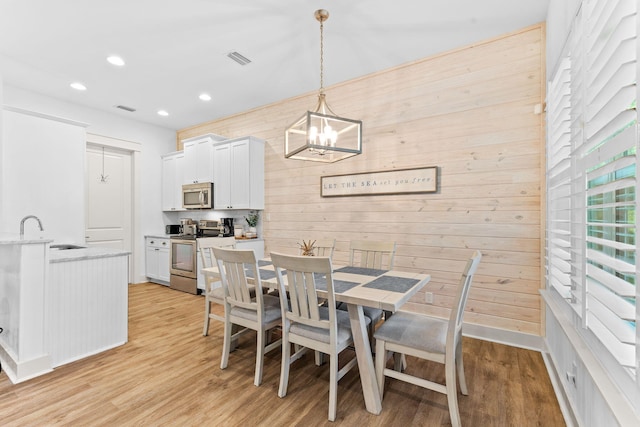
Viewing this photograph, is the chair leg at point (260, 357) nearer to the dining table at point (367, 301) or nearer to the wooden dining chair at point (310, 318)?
the wooden dining chair at point (310, 318)

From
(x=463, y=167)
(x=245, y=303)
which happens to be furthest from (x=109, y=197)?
(x=463, y=167)

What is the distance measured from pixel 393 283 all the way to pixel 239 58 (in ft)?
9.51

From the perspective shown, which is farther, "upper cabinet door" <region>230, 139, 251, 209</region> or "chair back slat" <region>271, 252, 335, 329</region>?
"upper cabinet door" <region>230, 139, 251, 209</region>

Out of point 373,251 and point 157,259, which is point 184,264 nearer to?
point 157,259

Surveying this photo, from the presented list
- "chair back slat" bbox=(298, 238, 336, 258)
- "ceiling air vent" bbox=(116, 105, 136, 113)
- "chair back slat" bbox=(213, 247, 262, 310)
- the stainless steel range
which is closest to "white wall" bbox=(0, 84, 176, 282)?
"ceiling air vent" bbox=(116, 105, 136, 113)

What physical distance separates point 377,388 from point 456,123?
103 inches

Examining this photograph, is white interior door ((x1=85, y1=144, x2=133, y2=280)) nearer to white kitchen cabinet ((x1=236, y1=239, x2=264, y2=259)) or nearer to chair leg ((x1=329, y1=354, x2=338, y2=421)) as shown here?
white kitchen cabinet ((x1=236, y1=239, x2=264, y2=259))

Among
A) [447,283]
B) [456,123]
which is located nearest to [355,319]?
[447,283]

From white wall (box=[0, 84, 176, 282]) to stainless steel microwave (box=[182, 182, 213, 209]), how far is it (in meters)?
0.78

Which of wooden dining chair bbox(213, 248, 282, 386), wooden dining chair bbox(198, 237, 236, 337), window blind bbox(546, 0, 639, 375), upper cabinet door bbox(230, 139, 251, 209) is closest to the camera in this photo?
window blind bbox(546, 0, 639, 375)

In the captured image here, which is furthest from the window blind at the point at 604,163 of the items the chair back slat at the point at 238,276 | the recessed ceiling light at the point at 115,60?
the recessed ceiling light at the point at 115,60

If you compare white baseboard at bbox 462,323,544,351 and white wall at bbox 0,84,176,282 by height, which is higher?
white wall at bbox 0,84,176,282

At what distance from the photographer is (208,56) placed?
331cm

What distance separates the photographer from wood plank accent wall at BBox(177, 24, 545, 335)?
9.21 ft
